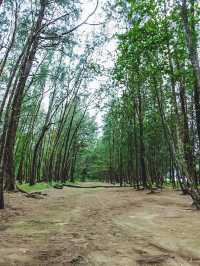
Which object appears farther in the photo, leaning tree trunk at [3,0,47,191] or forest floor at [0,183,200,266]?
leaning tree trunk at [3,0,47,191]

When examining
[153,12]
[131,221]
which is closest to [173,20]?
[153,12]

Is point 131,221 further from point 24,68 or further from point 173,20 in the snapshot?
point 173,20

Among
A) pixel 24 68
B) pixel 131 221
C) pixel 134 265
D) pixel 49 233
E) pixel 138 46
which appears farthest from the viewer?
pixel 138 46

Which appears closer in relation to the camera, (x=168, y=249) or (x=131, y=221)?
(x=168, y=249)

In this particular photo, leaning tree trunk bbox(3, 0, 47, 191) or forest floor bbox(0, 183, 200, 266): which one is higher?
leaning tree trunk bbox(3, 0, 47, 191)

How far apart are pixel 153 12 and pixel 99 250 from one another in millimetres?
10117

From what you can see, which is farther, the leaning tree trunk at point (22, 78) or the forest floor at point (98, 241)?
the leaning tree trunk at point (22, 78)

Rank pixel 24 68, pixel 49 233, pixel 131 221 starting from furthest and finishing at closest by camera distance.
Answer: pixel 24 68
pixel 131 221
pixel 49 233

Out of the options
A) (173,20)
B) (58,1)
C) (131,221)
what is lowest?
(131,221)

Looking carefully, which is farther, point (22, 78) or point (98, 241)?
point (22, 78)

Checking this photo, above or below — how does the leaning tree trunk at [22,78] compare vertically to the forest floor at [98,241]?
above

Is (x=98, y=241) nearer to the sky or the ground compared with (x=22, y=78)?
nearer to the ground

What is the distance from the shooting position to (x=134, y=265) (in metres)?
4.38

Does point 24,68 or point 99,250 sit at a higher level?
point 24,68
